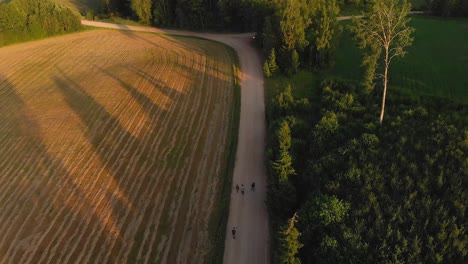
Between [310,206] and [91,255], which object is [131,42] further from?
[310,206]

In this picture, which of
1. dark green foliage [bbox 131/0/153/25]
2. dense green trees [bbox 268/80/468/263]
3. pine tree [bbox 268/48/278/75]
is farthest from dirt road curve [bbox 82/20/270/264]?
dark green foliage [bbox 131/0/153/25]

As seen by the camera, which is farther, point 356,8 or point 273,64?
point 356,8

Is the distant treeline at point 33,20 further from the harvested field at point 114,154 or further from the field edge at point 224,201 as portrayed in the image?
the field edge at point 224,201

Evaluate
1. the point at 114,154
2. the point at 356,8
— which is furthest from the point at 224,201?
the point at 356,8

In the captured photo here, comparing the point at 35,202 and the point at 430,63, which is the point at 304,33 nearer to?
the point at 430,63

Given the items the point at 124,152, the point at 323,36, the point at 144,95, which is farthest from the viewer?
the point at 144,95

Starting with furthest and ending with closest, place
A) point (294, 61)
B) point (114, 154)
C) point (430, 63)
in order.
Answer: point (294, 61), point (430, 63), point (114, 154)

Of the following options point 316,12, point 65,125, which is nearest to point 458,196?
point 316,12
